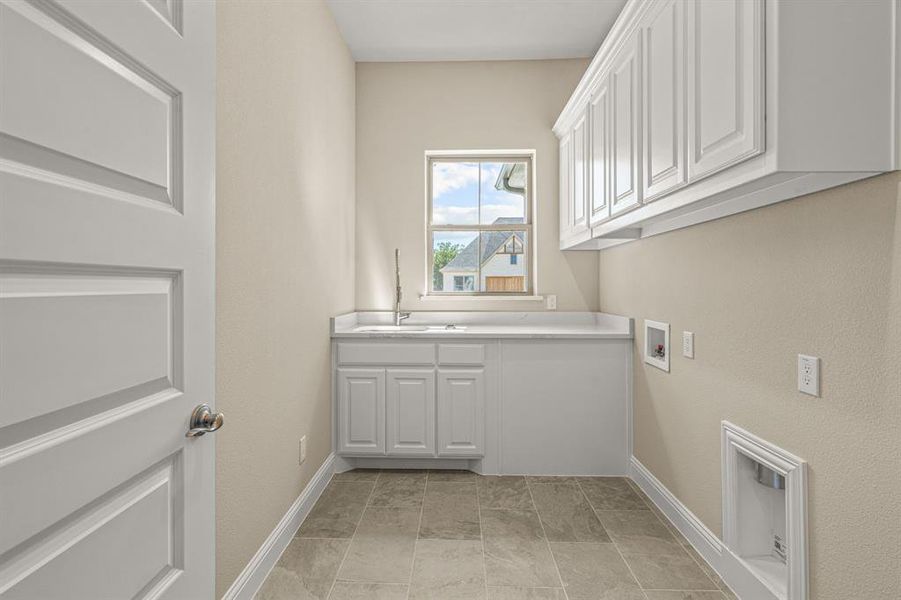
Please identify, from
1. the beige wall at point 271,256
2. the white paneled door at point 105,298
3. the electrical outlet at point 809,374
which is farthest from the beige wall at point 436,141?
the white paneled door at point 105,298

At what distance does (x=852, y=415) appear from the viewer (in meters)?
1.23

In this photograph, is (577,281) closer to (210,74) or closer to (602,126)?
(602,126)

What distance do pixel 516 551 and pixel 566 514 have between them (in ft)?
1.47

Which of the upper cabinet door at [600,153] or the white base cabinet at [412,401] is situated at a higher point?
the upper cabinet door at [600,153]

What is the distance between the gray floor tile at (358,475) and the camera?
9.28 feet

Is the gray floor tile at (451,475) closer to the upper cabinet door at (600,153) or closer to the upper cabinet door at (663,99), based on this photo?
the upper cabinet door at (600,153)

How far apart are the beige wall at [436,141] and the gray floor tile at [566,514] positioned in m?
1.33

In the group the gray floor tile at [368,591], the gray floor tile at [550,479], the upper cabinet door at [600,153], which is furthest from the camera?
the gray floor tile at [550,479]

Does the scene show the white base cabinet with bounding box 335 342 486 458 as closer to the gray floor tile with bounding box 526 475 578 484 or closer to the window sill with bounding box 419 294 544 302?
the gray floor tile with bounding box 526 475 578 484

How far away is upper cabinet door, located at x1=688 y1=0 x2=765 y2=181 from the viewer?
1204 millimetres

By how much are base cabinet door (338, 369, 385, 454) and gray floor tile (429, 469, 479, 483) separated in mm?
354

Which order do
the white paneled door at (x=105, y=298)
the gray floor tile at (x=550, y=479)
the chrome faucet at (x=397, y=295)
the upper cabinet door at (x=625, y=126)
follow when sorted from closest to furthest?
the white paneled door at (x=105, y=298)
the upper cabinet door at (x=625, y=126)
the gray floor tile at (x=550, y=479)
the chrome faucet at (x=397, y=295)

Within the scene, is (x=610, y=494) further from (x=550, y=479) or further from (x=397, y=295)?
(x=397, y=295)

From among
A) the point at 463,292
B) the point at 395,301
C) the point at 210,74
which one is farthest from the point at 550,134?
the point at 210,74
